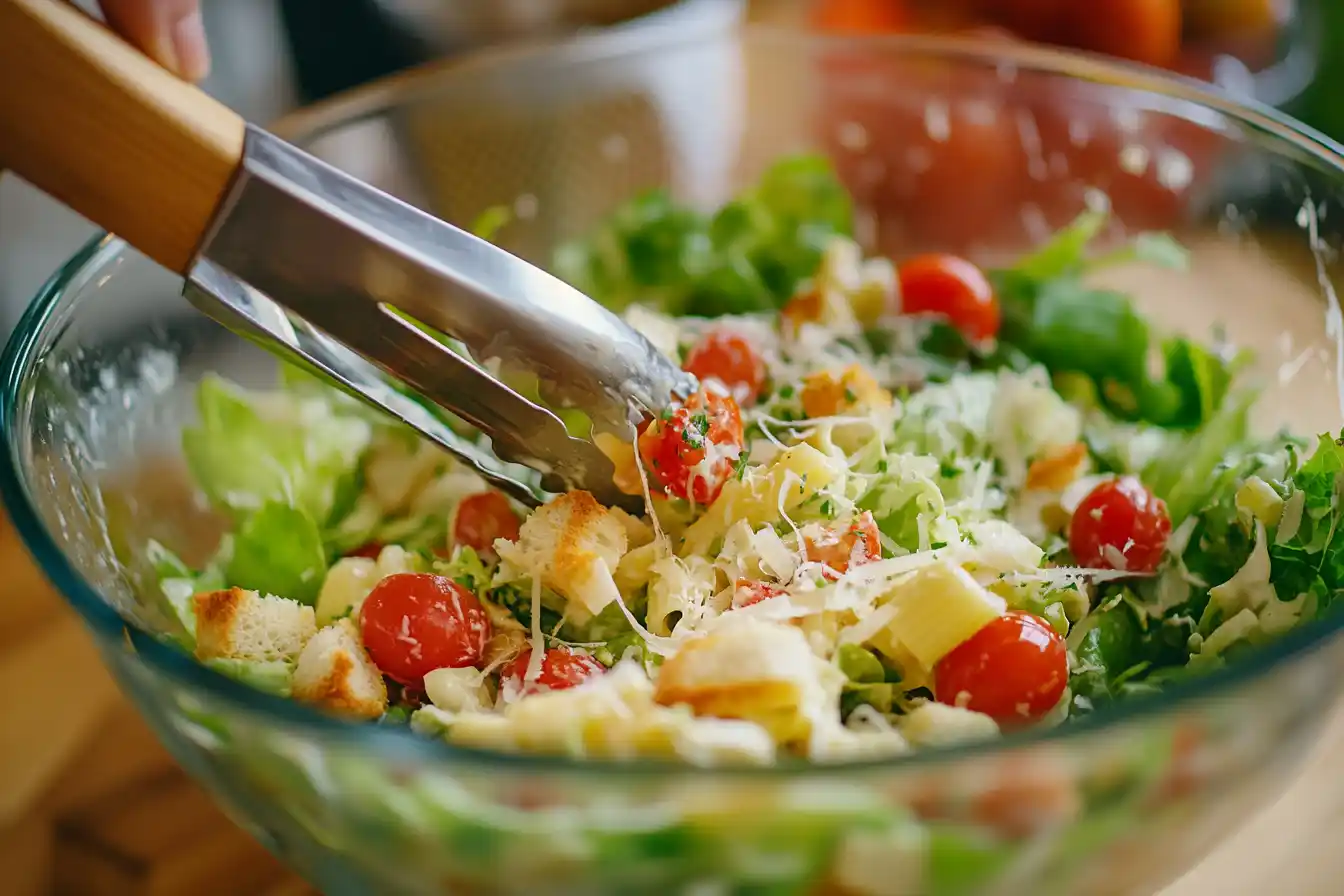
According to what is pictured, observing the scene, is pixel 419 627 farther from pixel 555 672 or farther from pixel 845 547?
pixel 845 547

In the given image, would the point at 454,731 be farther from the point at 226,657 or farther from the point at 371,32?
the point at 371,32

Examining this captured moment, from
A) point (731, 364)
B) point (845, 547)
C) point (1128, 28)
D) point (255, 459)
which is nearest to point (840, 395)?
point (731, 364)

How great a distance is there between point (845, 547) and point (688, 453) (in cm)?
14

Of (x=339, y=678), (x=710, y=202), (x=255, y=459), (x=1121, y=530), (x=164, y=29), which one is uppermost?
(x=710, y=202)

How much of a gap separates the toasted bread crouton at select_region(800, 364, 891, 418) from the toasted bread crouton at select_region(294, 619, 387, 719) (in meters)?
0.44

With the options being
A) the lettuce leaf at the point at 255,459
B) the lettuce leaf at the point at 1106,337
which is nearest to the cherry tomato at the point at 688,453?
the lettuce leaf at the point at 255,459

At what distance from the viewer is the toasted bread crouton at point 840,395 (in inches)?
43.1

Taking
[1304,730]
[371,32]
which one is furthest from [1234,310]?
[371,32]

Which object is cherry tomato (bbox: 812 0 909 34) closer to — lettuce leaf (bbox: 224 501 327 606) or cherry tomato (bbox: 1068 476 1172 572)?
cherry tomato (bbox: 1068 476 1172 572)

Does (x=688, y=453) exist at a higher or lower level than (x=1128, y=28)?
lower

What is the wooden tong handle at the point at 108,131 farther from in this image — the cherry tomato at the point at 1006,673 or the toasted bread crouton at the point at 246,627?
the cherry tomato at the point at 1006,673

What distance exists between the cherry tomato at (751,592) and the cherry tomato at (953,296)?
546mm

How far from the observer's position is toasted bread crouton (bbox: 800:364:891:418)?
1094 millimetres

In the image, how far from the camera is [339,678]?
87 cm
